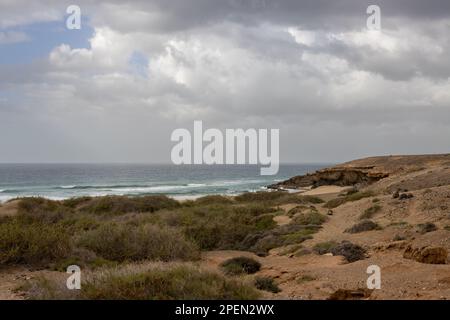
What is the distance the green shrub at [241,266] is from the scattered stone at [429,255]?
3.78 metres

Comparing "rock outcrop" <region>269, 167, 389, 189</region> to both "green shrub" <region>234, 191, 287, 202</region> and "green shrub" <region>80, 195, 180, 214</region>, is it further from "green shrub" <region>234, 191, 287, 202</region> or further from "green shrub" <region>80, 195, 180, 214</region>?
"green shrub" <region>80, 195, 180, 214</region>

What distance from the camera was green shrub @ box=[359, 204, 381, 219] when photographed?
18.7 meters

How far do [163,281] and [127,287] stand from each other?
1.79ft

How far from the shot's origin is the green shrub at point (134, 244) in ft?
39.6

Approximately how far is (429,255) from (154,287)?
22.2 ft

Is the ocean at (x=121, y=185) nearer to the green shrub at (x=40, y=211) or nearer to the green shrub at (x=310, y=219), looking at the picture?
the green shrub at (x=40, y=211)

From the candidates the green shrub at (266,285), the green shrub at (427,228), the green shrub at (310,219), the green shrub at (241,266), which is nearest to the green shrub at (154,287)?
the green shrub at (266,285)

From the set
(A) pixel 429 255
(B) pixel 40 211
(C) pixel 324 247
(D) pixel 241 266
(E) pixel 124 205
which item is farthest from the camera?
(E) pixel 124 205

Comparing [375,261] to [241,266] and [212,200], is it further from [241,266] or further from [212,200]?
[212,200]

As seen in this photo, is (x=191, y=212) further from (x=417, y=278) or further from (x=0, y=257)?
(x=417, y=278)

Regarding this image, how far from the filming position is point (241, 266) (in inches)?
457

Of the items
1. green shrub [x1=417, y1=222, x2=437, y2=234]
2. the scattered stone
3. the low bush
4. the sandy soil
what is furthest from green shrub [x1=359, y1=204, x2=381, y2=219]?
the scattered stone

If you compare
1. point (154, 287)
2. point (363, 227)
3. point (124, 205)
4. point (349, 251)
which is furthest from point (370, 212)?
point (154, 287)
